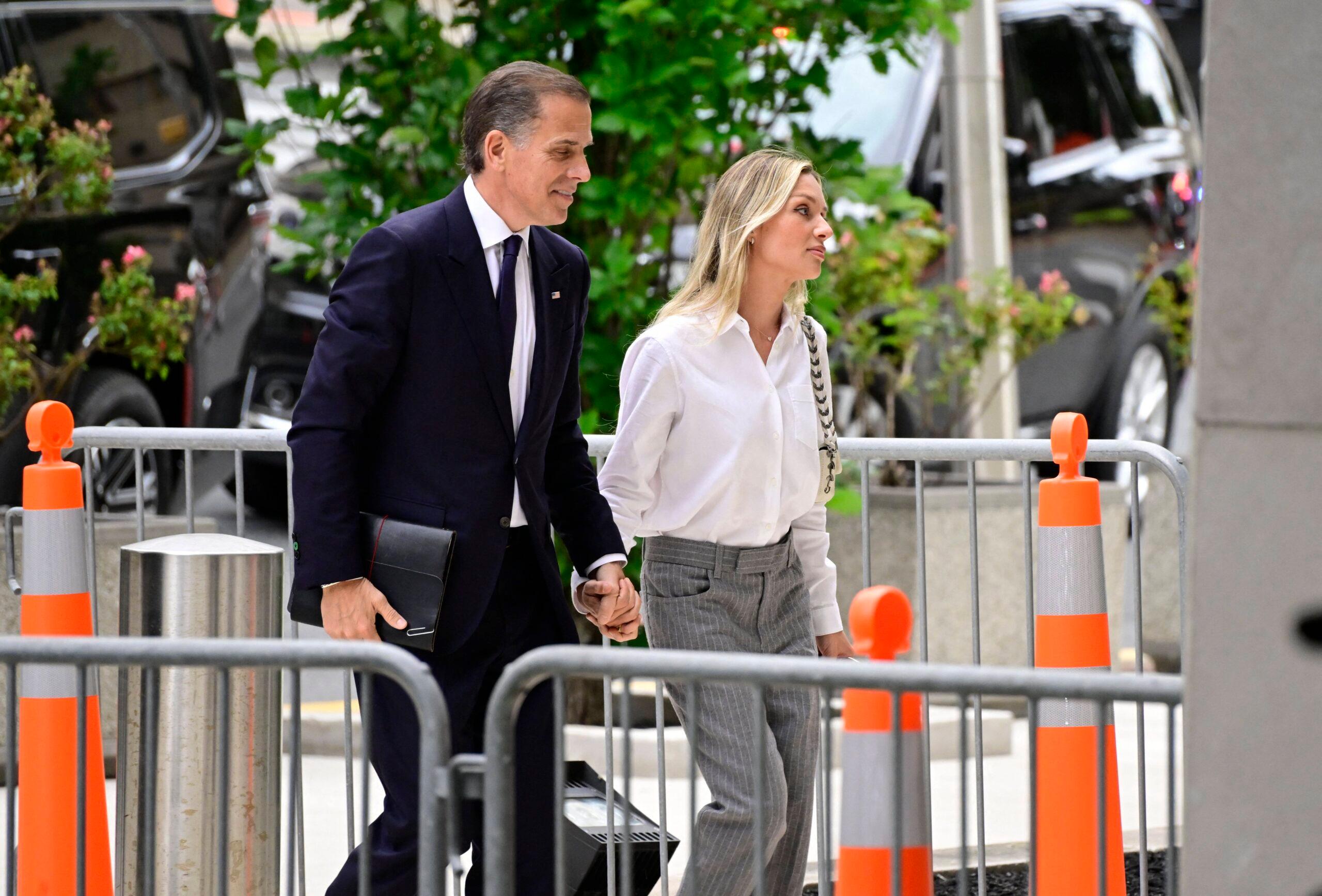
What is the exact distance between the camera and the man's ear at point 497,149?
346 centimetres

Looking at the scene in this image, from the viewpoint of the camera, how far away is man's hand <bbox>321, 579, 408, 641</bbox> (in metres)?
3.29

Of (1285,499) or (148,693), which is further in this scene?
(148,693)

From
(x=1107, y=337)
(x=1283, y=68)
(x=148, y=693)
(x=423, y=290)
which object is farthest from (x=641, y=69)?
(x=1107, y=337)

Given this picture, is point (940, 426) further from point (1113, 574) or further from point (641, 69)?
point (641, 69)

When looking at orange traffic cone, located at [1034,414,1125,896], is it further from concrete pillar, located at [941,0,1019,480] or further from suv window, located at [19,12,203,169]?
suv window, located at [19,12,203,169]

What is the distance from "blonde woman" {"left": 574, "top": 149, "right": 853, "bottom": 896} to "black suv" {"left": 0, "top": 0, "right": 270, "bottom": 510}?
395 cm

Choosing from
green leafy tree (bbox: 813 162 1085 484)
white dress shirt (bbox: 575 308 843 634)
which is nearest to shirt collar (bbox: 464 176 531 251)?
white dress shirt (bbox: 575 308 843 634)

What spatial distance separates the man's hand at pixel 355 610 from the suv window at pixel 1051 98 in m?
6.98

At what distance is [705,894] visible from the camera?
3.63 meters

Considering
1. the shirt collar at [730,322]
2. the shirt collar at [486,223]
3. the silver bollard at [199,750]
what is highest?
the shirt collar at [486,223]

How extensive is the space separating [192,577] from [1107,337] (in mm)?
7210

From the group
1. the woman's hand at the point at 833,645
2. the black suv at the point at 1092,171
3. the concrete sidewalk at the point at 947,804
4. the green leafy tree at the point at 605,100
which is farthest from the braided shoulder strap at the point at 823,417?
the black suv at the point at 1092,171

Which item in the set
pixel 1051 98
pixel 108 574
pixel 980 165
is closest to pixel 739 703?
pixel 108 574

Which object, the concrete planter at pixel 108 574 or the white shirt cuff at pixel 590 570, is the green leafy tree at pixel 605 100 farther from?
the white shirt cuff at pixel 590 570
